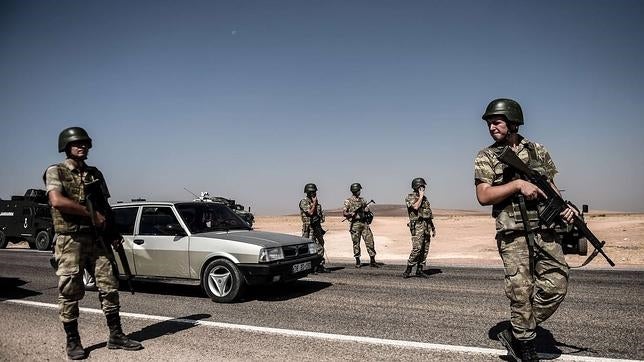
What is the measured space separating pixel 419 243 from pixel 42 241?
57.2ft

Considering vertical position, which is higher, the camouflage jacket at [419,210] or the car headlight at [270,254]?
the camouflage jacket at [419,210]

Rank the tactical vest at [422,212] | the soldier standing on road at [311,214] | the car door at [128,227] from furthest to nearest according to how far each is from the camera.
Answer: the soldier standing on road at [311,214]
the tactical vest at [422,212]
the car door at [128,227]

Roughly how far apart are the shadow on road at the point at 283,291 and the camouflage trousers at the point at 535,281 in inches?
170

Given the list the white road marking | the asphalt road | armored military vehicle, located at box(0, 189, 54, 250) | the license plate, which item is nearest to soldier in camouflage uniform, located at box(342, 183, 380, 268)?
the asphalt road

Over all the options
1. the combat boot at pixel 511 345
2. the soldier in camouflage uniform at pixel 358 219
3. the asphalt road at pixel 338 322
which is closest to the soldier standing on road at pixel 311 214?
the soldier in camouflage uniform at pixel 358 219

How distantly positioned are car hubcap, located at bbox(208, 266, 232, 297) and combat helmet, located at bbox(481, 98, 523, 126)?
16.0 feet

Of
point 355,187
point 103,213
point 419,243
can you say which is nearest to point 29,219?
point 355,187

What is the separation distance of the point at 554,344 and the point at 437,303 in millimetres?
2365

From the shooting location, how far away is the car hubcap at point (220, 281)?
727cm

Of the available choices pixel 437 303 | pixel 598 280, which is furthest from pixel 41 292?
pixel 598 280

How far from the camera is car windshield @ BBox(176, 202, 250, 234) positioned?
8.02 meters

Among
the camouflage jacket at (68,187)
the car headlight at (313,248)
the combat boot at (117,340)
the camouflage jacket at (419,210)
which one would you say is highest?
the camouflage jacket at (68,187)

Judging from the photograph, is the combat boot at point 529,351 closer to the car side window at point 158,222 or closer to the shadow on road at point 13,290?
the car side window at point 158,222

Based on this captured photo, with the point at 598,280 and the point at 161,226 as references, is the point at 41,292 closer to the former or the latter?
the point at 161,226
